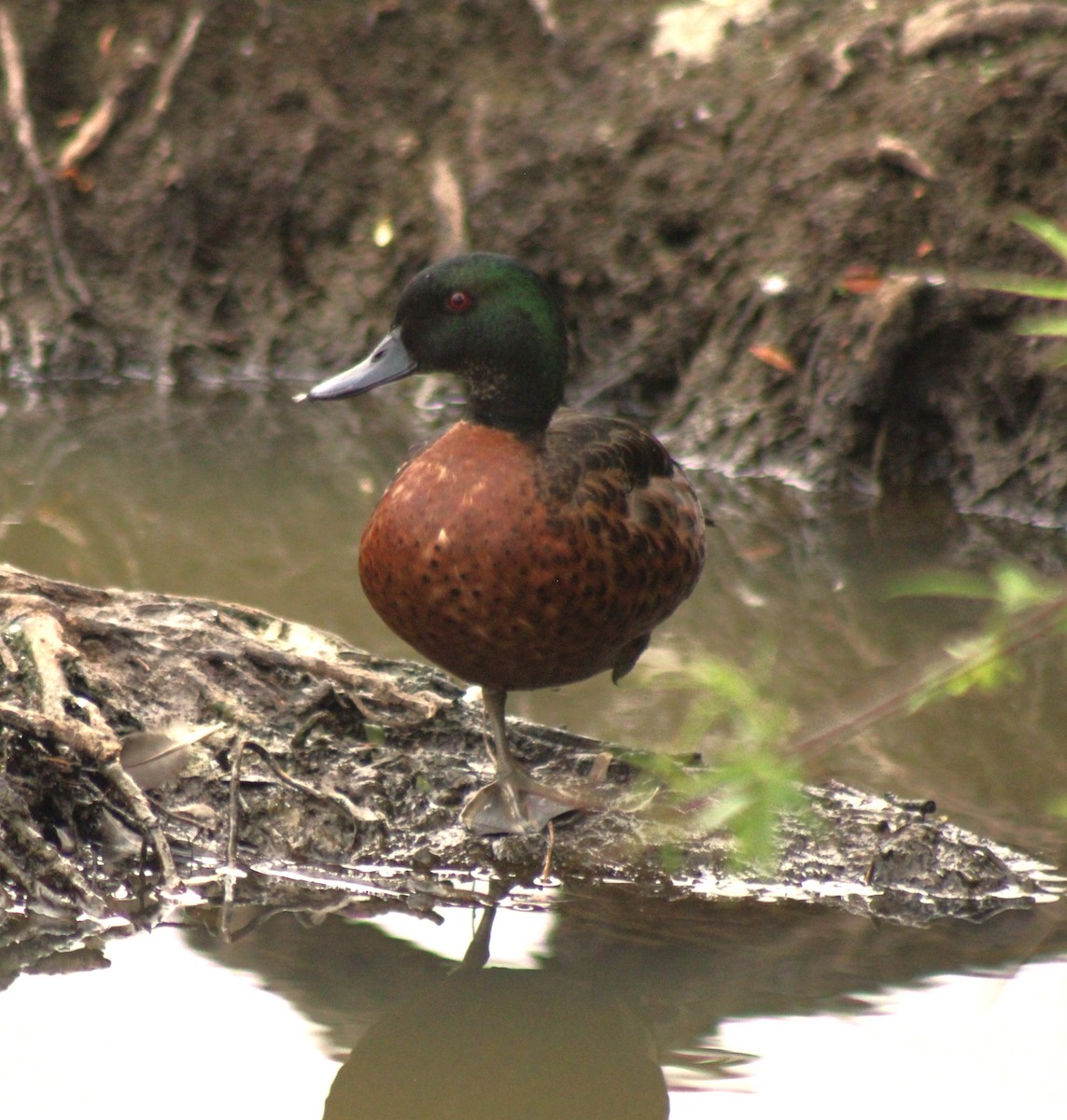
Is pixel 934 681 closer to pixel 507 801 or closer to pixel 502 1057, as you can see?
pixel 502 1057

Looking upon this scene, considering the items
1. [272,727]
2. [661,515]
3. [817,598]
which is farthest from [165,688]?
[817,598]

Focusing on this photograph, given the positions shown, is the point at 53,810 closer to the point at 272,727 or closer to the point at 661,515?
the point at 272,727

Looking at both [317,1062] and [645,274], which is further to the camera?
[645,274]

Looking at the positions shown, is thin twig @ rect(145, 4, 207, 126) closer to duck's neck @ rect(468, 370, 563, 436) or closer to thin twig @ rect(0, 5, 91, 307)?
thin twig @ rect(0, 5, 91, 307)

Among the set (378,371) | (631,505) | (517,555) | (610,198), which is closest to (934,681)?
(517,555)

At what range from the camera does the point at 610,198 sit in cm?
789

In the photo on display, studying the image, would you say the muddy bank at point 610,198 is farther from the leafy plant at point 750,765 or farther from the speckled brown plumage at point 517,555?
the leafy plant at point 750,765

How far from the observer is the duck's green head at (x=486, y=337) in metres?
3.46

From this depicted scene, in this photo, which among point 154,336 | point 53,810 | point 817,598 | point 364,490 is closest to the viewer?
point 53,810

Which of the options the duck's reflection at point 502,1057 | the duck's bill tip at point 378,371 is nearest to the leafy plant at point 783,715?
the duck's reflection at point 502,1057

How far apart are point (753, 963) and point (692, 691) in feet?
5.04

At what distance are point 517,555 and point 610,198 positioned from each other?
4931 millimetres

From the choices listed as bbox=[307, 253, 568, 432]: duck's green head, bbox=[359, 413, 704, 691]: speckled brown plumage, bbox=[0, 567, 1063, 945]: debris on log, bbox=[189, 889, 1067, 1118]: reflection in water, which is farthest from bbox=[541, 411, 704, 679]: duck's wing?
bbox=[189, 889, 1067, 1118]: reflection in water

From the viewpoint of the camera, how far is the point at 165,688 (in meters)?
3.75
